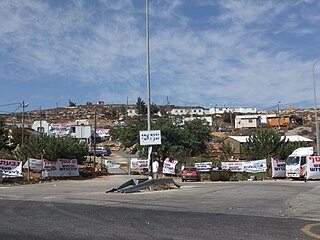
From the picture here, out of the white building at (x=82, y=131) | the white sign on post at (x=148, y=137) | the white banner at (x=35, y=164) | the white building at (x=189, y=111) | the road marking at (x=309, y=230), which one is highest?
the white building at (x=189, y=111)

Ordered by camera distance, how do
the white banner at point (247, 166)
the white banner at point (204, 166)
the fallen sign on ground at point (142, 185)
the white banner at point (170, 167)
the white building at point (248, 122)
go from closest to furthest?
1. the fallen sign on ground at point (142, 185)
2. the white banner at point (247, 166)
3. the white banner at point (170, 167)
4. the white banner at point (204, 166)
5. the white building at point (248, 122)

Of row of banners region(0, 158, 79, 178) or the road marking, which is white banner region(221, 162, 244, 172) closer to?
row of banners region(0, 158, 79, 178)

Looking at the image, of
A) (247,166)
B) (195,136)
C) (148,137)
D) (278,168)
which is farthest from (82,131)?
(148,137)

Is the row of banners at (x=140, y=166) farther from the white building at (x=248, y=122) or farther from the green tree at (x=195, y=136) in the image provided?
the white building at (x=248, y=122)

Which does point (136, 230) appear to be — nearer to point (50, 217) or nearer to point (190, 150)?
point (50, 217)

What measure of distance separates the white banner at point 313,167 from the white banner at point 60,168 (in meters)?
20.4

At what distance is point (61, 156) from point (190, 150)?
63.5ft

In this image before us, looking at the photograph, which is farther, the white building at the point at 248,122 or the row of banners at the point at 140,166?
the white building at the point at 248,122

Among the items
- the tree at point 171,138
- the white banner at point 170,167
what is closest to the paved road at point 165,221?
the white banner at point 170,167

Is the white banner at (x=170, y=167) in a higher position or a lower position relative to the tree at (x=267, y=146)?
lower

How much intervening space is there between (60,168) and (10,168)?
6.07 metres

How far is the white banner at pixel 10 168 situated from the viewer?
114 ft

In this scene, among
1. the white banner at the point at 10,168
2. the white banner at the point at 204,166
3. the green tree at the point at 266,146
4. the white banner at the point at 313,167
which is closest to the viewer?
the white banner at the point at 10,168

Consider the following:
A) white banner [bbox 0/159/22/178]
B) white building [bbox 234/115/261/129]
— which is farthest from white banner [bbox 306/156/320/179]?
white building [bbox 234/115/261/129]
